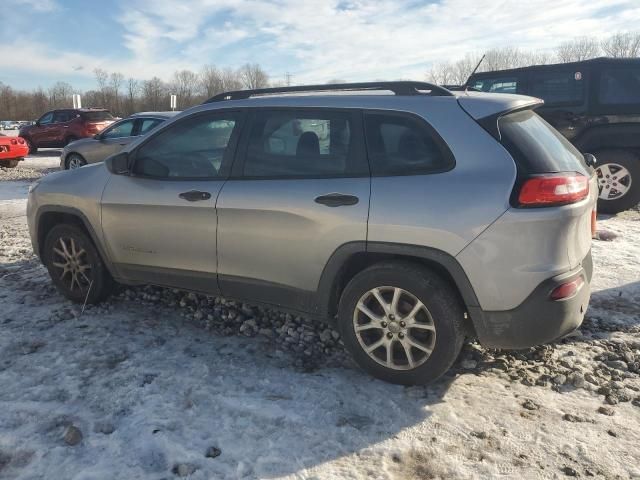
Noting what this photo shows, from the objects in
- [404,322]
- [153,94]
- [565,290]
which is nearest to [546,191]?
[565,290]

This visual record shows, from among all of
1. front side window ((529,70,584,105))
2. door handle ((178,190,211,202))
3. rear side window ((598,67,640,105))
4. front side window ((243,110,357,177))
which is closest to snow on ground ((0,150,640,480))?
door handle ((178,190,211,202))

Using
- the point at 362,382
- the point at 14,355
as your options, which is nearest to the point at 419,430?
the point at 362,382

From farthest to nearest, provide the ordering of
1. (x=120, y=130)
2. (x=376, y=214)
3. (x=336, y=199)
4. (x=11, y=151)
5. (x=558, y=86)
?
(x=11, y=151), (x=120, y=130), (x=558, y=86), (x=336, y=199), (x=376, y=214)

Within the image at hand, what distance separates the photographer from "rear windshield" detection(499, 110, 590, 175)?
9.23ft

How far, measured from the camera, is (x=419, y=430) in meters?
2.77

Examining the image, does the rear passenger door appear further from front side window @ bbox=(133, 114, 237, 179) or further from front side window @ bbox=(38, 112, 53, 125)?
front side window @ bbox=(38, 112, 53, 125)

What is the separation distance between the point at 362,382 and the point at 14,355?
2.41 metres

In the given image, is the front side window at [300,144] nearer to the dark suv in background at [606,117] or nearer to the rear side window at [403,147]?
the rear side window at [403,147]

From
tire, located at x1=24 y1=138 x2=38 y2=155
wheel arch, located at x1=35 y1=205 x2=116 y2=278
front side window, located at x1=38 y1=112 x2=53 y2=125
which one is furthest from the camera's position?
tire, located at x1=24 y1=138 x2=38 y2=155

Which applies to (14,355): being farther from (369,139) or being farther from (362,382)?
(369,139)

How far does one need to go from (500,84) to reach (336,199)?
671 centimetres

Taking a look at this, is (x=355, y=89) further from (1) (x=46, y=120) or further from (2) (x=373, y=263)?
(1) (x=46, y=120)

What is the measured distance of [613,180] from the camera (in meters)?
7.58

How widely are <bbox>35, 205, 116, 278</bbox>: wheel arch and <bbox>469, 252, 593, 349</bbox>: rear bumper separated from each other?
9.79 feet
